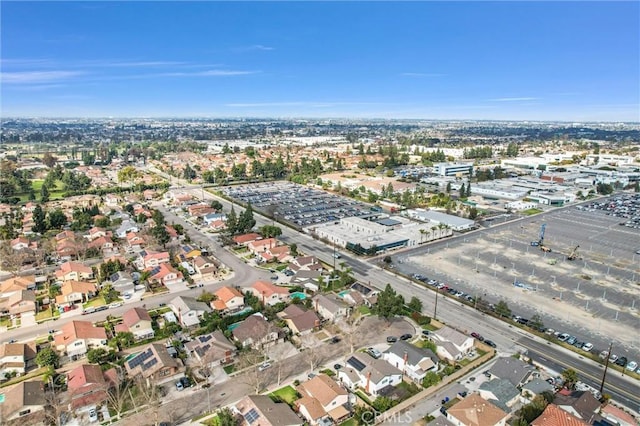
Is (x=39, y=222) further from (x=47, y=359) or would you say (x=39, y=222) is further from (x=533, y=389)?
(x=533, y=389)

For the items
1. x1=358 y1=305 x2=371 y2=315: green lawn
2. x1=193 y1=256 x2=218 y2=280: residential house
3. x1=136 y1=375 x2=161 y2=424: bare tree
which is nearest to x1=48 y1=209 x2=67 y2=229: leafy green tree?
x1=193 y1=256 x2=218 y2=280: residential house

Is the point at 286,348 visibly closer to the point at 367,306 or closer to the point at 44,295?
the point at 367,306

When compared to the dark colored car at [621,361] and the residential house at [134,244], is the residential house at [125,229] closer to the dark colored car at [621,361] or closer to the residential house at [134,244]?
the residential house at [134,244]

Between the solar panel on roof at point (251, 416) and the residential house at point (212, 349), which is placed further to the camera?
the residential house at point (212, 349)

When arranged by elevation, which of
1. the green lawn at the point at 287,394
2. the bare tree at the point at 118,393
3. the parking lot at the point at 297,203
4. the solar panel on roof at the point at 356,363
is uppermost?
the parking lot at the point at 297,203

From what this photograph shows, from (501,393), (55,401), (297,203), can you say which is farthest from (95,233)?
(501,393)

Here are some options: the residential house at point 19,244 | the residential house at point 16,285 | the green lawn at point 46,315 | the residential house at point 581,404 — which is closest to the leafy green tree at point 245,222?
the residential house at point 16,285

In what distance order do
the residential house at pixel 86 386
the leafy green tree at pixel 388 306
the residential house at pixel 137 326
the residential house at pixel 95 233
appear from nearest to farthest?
the residential house at pixel 86 386, the residential house at pixel 137 326, the leafy green tree at pixel 388 306, the residential house at pixel 95 233
